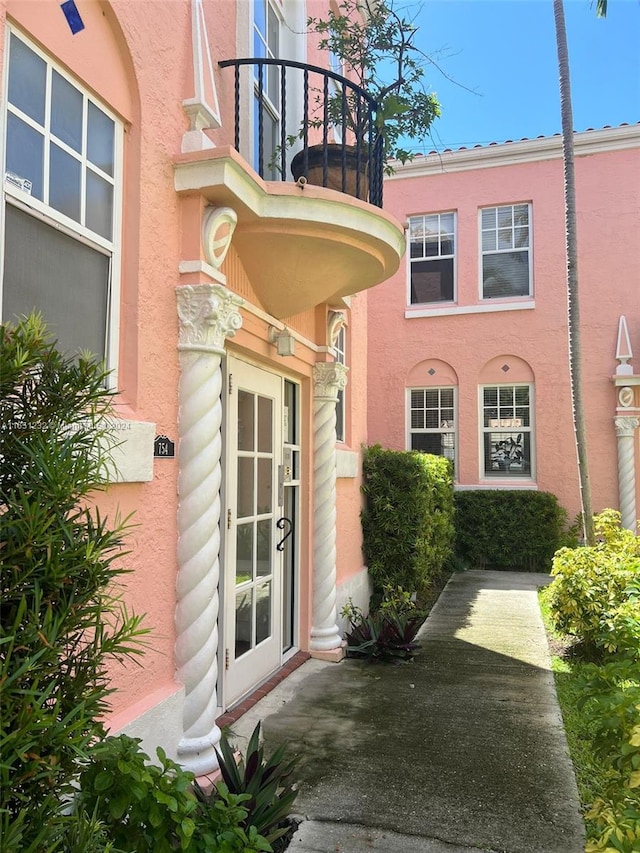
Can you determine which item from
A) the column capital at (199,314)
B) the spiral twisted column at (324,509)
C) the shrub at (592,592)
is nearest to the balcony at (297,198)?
the column capital at (199,314)

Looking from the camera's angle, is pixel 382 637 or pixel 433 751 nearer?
pixel 433 751

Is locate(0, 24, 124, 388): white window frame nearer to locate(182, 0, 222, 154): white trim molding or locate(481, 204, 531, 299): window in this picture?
locate(182, 0, 222, 154): white trim molding

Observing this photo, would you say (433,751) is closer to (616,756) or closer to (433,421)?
(616,756)

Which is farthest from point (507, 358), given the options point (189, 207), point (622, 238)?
point (189, 207)

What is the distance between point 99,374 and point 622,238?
11.4m

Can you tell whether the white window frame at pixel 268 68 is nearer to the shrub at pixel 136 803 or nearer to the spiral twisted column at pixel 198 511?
the spiral twisted column at pixel 198 511

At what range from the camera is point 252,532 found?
4711 mm

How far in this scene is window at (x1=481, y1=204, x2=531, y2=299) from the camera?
11.5 meters

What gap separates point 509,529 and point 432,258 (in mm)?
5416

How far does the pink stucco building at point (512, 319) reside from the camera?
10.8 meters

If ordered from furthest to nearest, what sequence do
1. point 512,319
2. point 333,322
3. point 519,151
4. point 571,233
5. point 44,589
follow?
point 512,319 < point 519,151 < point 571,233 < point 333,322 < point 44,589

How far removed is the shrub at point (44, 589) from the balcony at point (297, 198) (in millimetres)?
2183

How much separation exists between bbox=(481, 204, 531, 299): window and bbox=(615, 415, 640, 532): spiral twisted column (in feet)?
9.76

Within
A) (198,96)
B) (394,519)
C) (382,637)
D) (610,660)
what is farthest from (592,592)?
(198,96)
